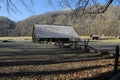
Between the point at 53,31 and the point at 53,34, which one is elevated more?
the point at 53,31

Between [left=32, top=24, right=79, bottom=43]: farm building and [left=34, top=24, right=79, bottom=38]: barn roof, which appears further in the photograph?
[left=34, top=24, right=79, bottom=38]: barn roof

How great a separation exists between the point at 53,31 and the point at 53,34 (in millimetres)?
3011

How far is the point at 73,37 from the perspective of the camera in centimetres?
7919

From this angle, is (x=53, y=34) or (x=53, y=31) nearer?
(x=53, y=34)

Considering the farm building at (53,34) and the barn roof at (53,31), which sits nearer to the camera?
the farm building at (53,34)

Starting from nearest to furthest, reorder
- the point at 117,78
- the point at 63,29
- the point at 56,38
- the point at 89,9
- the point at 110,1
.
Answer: the point at 117,78, the point at 110,1, the point at 89,9, the point at 56,38, the point at 63,29

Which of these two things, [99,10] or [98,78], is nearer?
[98,78]

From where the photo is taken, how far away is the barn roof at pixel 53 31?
7731cm

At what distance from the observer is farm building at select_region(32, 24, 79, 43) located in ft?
249

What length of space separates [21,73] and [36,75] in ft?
2.99

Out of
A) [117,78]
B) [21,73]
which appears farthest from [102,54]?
[117,78]

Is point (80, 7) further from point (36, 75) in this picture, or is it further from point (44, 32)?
point (44, 32)

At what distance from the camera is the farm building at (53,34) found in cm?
7600

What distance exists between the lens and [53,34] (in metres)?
78.4
